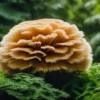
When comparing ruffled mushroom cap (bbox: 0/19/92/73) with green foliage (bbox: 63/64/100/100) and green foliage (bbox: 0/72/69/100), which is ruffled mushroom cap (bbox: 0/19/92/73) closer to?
Result: green foliage (bbox: 63/64/100/100)

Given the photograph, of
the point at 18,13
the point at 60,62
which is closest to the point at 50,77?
the point at 60,62

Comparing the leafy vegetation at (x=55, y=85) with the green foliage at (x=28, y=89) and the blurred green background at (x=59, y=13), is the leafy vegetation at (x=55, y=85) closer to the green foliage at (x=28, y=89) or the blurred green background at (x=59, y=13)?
the green foliage at (x=28, y=89)

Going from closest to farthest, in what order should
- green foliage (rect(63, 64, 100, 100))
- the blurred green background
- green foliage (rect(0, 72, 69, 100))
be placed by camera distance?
1. green foliage (rect(0, 72, 69, 100))
2. green foliage (rect(63, 64, 100, 100))
3. the blurred green background

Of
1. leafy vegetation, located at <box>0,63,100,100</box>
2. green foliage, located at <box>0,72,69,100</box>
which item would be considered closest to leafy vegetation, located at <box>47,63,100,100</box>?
leafy vegetation, located at <box>0,63,100,100</box>

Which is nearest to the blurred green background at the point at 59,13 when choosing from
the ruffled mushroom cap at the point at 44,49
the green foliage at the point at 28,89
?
the ruffled mushroom cap at the point at 44,49

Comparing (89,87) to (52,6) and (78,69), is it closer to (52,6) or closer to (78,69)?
(78,69)

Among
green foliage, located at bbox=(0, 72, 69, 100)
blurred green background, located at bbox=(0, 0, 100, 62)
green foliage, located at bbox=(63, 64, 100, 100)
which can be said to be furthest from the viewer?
blurred green background, located at bbox=(0, 0, 100, 62)

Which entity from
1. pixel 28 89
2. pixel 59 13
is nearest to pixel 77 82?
pixel 28 89
